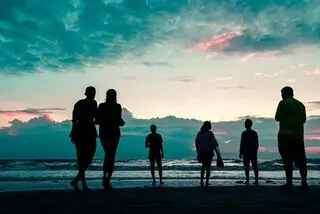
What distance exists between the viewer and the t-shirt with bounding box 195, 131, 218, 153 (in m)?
12.8

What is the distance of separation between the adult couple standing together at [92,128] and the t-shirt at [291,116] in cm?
353

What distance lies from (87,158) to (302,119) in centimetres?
477

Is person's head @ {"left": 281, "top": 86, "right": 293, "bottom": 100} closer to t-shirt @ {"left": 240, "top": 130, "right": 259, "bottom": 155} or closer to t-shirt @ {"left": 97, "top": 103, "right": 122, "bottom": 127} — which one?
t-shirt @ {"left": 240, "top": 130, "right": 259, "bottom": 155}

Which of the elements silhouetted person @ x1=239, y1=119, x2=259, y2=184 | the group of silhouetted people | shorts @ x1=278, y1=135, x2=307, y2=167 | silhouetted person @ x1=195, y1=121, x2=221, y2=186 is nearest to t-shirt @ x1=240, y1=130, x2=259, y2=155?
silhouetted person @ x1=239, y1=119, x2=259, y2=184

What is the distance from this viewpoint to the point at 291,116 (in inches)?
377

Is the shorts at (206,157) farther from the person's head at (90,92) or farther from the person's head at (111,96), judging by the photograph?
the person's head at (90,92)

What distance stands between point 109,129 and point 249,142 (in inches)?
207

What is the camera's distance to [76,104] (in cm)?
902

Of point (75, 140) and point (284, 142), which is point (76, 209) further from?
point (284, 142)

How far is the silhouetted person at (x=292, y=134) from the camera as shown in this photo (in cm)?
954

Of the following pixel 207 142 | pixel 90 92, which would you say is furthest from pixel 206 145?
pixel 90 92

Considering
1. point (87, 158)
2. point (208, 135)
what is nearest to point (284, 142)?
point (208, 135)

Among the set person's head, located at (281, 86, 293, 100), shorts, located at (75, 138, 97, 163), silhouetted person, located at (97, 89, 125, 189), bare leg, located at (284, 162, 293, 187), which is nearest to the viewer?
shorts, located at (75, 138, 97, 163)

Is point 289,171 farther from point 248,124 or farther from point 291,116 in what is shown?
point 248,124
